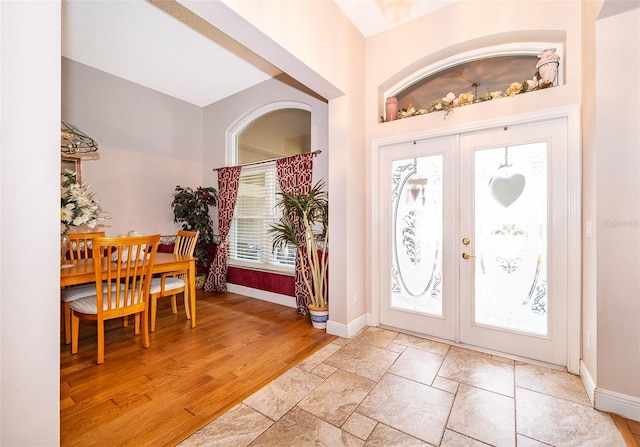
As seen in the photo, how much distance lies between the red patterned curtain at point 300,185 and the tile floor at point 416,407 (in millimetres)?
1308

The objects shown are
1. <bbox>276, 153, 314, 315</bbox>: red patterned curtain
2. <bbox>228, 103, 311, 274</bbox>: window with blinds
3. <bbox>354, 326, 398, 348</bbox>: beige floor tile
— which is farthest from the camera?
<bbox>228, 103, 311, 274</bbox>: window with blinds

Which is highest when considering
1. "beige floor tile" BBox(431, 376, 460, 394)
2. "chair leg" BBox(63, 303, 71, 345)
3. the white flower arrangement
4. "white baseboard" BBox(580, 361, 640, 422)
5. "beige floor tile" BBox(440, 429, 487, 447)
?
the white flower arrangement


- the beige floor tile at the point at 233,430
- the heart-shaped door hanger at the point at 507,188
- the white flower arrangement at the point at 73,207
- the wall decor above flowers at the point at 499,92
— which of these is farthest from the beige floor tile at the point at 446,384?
the white flower arrangement at the point at 73,207

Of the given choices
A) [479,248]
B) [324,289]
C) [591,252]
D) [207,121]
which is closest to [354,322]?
[324,289]

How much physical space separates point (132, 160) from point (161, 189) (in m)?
0.61

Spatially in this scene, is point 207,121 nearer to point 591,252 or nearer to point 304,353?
point 304,353

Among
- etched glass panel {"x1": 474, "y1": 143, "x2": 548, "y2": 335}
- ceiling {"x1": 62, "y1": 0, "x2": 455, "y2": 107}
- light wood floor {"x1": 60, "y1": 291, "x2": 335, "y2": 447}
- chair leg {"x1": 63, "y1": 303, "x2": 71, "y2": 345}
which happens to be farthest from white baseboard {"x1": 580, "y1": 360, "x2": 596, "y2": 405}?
chair leg {"x1": 63, "y1": 303, "x2": 71, "y2": 345}

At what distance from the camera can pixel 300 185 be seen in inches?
154

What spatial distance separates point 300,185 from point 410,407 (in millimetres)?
2807

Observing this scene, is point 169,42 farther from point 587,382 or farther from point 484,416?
point 587,382

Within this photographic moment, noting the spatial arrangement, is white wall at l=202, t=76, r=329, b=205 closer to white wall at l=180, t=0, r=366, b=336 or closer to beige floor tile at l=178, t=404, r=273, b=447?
white wall at l=180, t=0, r=366, b=336

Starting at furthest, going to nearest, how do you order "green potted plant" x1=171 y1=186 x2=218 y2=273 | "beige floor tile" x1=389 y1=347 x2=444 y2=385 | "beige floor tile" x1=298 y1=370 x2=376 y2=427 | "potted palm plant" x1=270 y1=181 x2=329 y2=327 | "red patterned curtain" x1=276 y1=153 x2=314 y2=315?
"green potted plant" x1=171 y1=186 x2=218 y2=273 < "red patterned curtain" x1=276 y1=153 x2=314 y2=315 < "potted palm plant" x1=270 y1=181 x2=329 y2=327 < "beige floor tile" x1=389 y1=347 x2=444 y2=385 < "beige floor tile" x1=298 y1=370 x2=376 y2=427

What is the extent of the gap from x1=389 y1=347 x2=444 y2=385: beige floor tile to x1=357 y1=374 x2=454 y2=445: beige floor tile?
0.09m

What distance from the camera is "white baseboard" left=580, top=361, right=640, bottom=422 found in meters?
1.80
